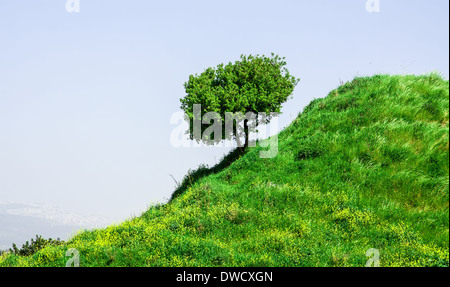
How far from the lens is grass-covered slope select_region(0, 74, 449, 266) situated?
545 inches

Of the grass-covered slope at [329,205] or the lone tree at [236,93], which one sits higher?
the lone tree at [236,93]

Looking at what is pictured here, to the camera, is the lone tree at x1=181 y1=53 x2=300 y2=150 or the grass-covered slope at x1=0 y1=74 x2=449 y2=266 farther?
the lone tree at x1=181 y1=53 x2=300 y2=150

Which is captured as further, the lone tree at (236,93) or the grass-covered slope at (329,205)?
the lone tree at (236,93)

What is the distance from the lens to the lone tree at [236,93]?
3269cm

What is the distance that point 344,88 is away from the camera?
87.6 feet

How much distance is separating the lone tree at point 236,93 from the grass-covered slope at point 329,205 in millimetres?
10462

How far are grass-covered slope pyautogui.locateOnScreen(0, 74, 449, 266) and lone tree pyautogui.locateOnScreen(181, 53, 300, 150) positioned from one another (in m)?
10.5

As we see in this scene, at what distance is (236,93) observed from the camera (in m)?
32.7

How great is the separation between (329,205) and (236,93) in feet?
58.9

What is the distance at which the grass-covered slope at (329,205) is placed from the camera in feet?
45.4
